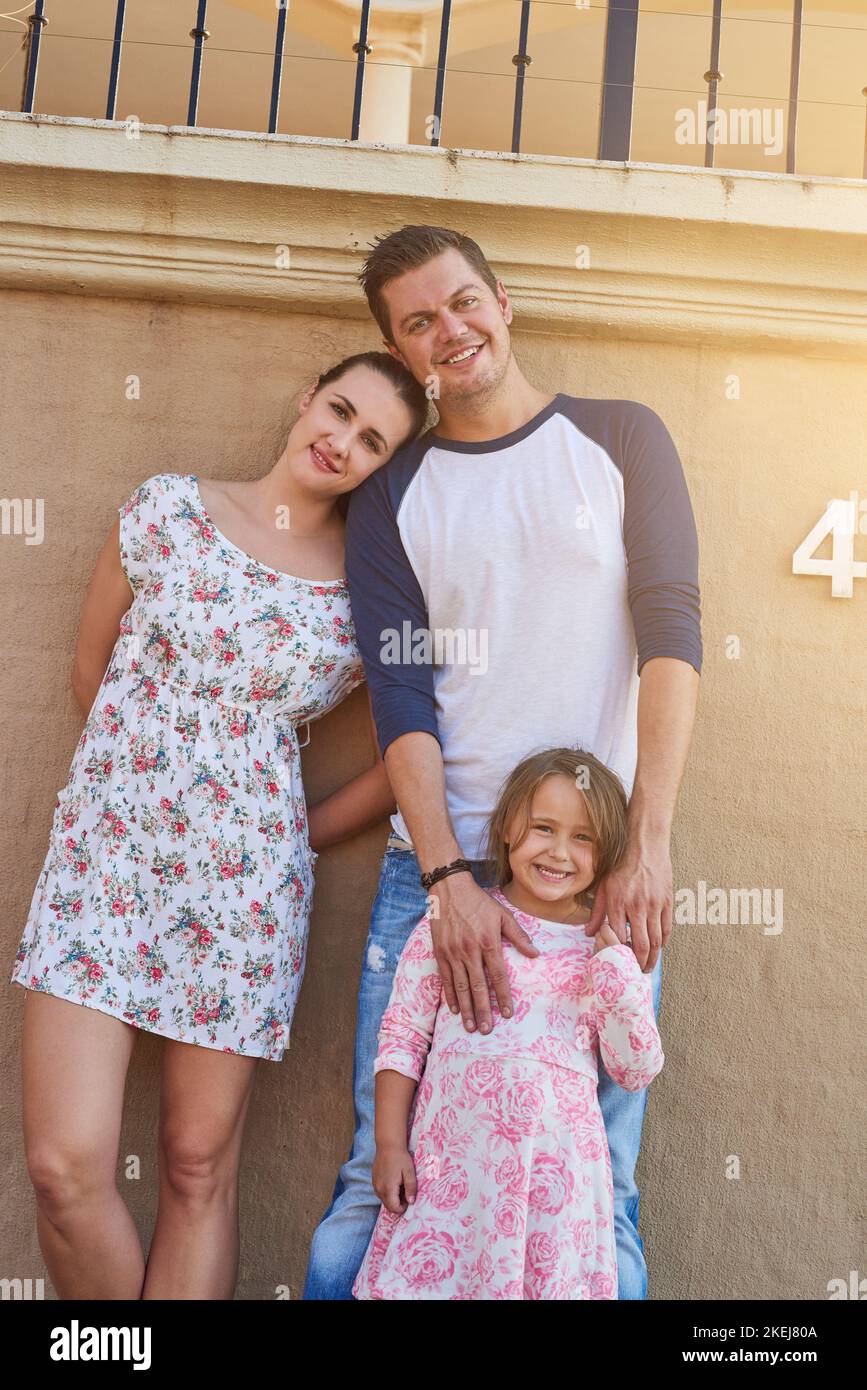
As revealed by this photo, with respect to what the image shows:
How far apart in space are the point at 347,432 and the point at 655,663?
34.1 inches

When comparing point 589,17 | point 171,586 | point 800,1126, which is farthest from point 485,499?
point 589,17

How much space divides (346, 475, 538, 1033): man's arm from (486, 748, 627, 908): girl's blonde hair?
0.40 feet

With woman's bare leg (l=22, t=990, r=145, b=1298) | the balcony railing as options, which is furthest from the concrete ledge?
woman's bare leg (l=22, t=990, r=145, b=1298)

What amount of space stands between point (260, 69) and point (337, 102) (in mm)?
462

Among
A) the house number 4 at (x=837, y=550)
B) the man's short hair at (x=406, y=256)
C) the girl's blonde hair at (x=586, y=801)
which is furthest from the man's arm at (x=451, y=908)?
the house number 4 at (x=837, y=550)

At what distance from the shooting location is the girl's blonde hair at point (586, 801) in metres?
2.31

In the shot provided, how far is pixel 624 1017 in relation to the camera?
2139 mm

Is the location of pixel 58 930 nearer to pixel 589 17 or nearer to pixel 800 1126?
pixel 800 1126

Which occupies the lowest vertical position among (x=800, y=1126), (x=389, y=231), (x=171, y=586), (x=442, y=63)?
(x=800, y=1126)

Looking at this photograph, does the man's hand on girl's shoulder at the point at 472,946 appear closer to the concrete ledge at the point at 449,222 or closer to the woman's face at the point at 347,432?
the woman's face at the point at 347,432

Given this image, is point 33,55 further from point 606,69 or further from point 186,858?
point 186,858

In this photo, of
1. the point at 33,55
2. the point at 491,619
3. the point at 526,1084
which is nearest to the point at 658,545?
the point at 491,619

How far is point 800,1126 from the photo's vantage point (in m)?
2.87
